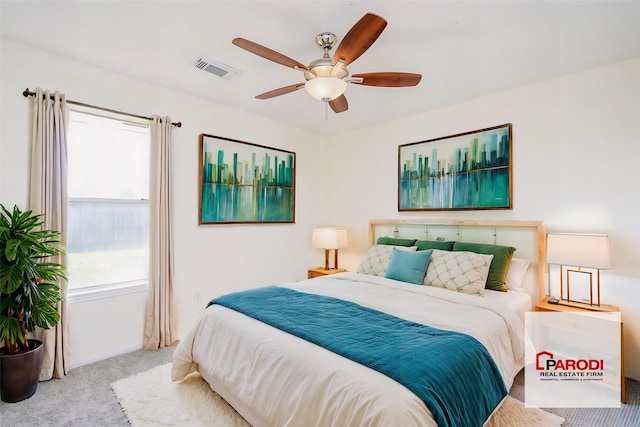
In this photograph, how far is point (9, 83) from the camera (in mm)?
2371

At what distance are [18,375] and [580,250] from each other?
4171mm

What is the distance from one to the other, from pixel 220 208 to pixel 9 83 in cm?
198

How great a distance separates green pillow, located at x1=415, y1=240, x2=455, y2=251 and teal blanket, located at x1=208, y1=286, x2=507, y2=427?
147 cm

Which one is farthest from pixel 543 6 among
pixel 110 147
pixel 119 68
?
pixel 110 147

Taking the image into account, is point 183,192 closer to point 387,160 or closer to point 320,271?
point 320,271

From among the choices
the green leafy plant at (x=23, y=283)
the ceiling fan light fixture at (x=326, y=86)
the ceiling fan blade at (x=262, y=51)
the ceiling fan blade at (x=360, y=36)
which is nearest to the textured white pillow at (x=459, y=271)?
the ceiling fan light fixture at (x=326, y=86)

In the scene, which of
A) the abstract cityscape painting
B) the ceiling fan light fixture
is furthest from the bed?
the ceiling fan light fixture

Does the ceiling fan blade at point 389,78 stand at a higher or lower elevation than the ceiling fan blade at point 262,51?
lower

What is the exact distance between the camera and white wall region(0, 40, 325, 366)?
241cm

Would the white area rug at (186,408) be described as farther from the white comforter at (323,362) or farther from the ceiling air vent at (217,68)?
the ceiling air vent at (217,68)

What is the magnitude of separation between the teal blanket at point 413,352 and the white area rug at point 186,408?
534 millimetres

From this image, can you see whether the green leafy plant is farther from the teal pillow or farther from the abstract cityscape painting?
the abstract cityscape painting

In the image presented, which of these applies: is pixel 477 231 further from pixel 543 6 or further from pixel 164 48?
pixel 164 48

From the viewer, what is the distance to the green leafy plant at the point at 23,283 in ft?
6.81
